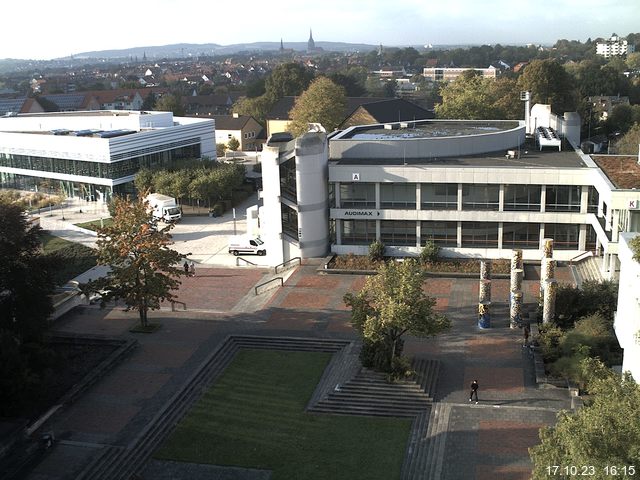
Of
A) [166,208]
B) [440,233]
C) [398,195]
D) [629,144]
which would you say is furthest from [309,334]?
[629,144]

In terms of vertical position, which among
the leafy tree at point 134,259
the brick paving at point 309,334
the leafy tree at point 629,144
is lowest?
the brick paving at point 309,334

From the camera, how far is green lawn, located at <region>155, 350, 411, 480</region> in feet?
82.3

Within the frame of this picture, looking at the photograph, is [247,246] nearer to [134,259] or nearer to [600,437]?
[134,259]

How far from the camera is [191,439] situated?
27141mm

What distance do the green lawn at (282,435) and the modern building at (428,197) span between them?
58.0 ft

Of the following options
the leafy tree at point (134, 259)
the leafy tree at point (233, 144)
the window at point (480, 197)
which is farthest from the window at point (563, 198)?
the leafy tree at point (233, 144)

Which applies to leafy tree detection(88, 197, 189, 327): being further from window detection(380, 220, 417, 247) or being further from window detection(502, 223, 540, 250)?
window detection(502, 223, 540, 250)

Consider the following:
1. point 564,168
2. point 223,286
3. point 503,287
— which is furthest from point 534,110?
point 223,286

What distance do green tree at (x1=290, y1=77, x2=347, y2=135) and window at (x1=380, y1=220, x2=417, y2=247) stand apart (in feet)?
110

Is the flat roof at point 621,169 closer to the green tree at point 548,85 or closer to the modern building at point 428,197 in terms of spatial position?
the modern building at point 428,197

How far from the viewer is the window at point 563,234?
4547 centimetres

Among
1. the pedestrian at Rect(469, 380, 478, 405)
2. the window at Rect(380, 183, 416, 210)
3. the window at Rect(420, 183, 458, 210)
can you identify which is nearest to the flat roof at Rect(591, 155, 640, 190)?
the window at Rect(420, 183, 458, 210)

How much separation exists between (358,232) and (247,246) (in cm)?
842

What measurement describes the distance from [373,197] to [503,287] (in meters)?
10.9
